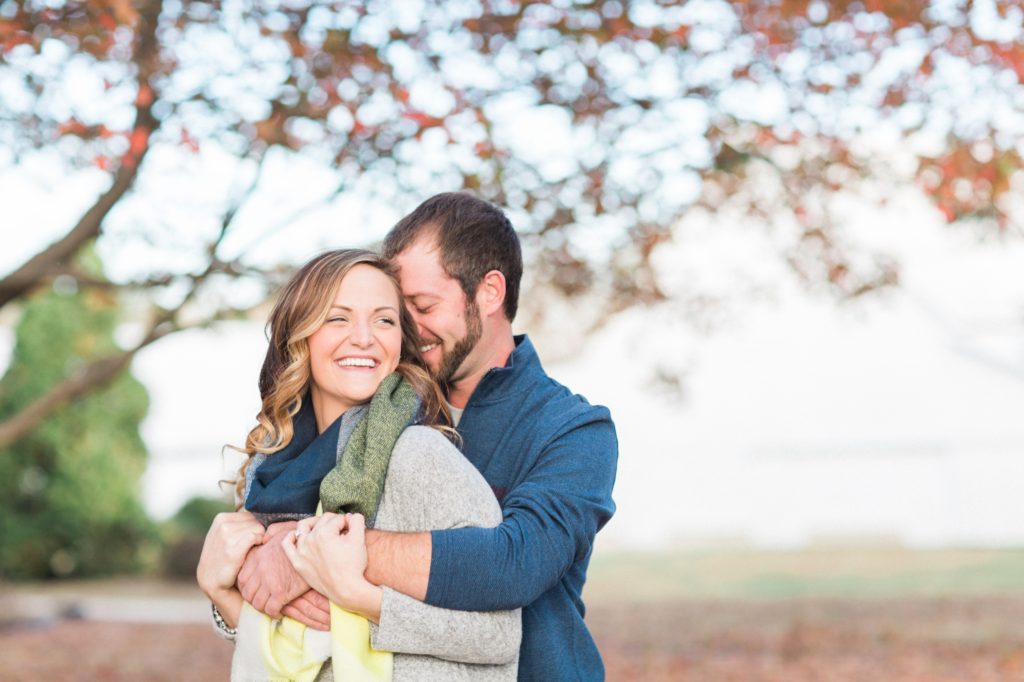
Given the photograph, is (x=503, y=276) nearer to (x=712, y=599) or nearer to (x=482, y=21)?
(x=482, y=21)

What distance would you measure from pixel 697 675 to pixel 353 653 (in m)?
7.05

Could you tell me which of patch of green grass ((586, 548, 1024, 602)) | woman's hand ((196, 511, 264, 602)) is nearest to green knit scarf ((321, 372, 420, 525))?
woman's hand ((196, 511, 264, 602))

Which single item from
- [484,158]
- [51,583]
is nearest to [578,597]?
[484,158]

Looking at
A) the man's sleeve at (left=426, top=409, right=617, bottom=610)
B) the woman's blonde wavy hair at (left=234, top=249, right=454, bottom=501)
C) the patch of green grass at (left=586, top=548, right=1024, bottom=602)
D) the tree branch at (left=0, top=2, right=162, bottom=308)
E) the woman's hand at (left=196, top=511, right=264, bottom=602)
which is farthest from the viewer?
the patch of green grass at (left=586, top=548, right=1024, bottom=602)

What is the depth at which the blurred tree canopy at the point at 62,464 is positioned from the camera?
43.5 ft

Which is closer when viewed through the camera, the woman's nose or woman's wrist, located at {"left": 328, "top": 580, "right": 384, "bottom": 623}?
woman's wrist, located at {"left": 328, "top": 580, "right": 384, "bottom": 623}

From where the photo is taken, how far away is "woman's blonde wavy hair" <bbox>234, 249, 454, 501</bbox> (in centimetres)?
255

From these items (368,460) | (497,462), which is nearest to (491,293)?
(497,462)

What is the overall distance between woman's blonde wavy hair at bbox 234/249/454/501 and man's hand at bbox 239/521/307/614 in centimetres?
21

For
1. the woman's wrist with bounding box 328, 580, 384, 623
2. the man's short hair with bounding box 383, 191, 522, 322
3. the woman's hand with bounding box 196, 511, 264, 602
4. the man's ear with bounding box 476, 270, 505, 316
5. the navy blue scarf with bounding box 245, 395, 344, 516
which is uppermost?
the man's short hair with bounding box 383, 191, 522, 322

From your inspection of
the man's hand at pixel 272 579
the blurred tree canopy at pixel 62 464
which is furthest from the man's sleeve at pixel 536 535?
the blurred tree canopy at pixel 62 464

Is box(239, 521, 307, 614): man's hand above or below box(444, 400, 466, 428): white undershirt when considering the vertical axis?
below

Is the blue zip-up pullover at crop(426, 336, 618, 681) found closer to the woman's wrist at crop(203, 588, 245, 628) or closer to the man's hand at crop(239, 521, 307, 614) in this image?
the man's hand at crop(239, 521, 307, 614)

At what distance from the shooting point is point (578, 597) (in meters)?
2.73
